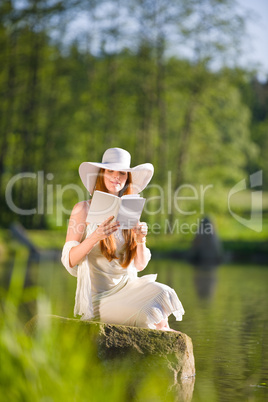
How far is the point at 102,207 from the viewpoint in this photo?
18.8 ft

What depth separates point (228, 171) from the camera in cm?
3519

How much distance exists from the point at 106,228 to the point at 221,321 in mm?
4741

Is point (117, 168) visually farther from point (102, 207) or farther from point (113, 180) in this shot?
point (102, 207)

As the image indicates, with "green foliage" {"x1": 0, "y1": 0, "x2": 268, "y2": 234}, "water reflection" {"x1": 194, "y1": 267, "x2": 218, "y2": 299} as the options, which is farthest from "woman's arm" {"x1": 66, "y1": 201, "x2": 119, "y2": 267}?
"green foliage" {"x1": 0, "y1": 0, "x2": 268, "y2": 234}

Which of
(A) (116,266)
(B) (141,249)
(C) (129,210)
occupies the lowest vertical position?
(A) (116,266)

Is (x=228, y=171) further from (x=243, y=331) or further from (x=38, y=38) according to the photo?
(x=243, y=331)

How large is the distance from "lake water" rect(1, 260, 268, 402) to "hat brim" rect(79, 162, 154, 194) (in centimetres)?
135

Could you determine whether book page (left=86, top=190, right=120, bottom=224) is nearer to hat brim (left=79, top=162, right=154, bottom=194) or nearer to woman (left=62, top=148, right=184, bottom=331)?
woman (left=62, top=148, right=184, bottom=331)

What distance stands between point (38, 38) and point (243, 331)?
23.0m

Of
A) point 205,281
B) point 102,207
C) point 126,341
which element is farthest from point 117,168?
point 205,281

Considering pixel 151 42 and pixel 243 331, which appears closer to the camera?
pixel 243 331

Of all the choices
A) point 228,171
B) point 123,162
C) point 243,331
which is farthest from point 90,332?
point 228,171

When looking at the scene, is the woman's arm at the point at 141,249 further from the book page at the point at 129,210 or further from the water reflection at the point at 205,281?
the water reflection at the point at 205,281

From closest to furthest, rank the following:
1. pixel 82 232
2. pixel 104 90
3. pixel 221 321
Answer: pixel 82 232 → pixel 221 321 → pixel 104 90
